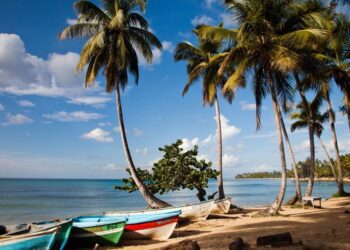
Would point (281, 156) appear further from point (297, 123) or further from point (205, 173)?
point (297, 123)

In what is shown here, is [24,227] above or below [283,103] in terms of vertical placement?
below

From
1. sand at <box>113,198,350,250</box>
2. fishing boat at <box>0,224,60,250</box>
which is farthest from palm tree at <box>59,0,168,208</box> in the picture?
fishing boat at <box>0,224,60,250</box>

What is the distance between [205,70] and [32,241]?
588 inches

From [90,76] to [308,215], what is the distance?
12791mm

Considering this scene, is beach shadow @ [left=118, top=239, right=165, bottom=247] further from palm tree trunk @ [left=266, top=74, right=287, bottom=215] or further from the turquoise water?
the turquoise water

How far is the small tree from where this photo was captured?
1895 cm

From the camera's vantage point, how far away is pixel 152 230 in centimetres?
1136

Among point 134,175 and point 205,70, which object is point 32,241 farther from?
point 205,70

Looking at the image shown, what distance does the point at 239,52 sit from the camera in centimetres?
1445

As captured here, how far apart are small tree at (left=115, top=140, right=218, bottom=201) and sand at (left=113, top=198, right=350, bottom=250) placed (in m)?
3.96

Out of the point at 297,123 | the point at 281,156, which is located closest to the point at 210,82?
the point at 281,156

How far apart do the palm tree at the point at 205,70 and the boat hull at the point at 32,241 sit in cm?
1230

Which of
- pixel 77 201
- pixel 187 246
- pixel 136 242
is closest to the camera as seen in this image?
pixel 187 246

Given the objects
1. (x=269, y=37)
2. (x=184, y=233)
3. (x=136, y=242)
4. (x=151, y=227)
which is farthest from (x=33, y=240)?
(x=269, y=37)
